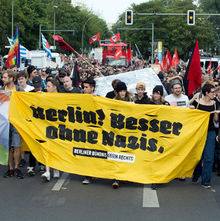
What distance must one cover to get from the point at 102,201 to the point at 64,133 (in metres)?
1.62

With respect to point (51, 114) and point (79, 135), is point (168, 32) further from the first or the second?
point (79, 135)

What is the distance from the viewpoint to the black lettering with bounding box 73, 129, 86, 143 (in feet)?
25.6

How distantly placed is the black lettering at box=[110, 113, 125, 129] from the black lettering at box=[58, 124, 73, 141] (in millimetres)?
727

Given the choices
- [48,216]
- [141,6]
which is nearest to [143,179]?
[48,216]

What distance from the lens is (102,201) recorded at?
6.68 metres

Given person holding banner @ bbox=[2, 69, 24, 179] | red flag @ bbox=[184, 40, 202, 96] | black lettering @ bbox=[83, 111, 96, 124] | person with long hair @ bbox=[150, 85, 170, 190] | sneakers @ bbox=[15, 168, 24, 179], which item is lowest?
sneakers @ bbox=[15, 168, 24, 179]

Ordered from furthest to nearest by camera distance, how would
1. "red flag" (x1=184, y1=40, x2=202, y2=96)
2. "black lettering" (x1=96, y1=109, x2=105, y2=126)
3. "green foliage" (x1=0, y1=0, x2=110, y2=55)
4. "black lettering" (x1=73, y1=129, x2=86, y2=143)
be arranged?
"green foliage" (x1=0, y1=0, x2=110, y2=55) → "red flag" (x1=184, y1=40, x2=202, y2=96) → "black lettering" (x1=73, y1=129, x2=86, y2=143) → "black lettering" (x1=96, y1=109, x2=105, y2=126)

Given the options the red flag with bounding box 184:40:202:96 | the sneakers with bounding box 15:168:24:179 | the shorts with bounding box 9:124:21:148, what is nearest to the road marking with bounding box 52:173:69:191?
the sneakers with bounding box 15:168:24:179

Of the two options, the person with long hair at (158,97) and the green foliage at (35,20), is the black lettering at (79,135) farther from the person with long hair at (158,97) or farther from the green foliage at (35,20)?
the green foliage at (35,20)

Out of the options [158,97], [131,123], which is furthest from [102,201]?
[158,97]

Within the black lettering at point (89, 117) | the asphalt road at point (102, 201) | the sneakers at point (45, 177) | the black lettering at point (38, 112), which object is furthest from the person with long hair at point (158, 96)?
the sneakers at point (45, 177)

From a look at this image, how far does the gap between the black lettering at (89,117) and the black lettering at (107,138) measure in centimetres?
25

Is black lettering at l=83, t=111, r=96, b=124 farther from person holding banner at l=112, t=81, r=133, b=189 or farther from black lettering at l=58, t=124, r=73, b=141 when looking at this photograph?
person holding banner at l=112, t=81, r=133, b=189

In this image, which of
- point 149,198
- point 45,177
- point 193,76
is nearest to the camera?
point 149,198
